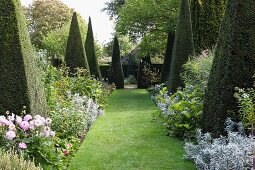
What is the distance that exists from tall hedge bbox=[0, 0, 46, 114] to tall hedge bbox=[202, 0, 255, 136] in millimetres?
3207

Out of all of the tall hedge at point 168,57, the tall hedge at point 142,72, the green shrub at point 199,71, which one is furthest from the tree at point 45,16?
the green shrub at point 199,71

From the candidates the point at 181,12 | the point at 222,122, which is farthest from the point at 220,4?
the point at 222,122

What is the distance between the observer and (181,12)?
1417 cm

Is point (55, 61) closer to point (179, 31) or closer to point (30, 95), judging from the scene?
point (179, 31)

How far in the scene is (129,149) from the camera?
23.4ft

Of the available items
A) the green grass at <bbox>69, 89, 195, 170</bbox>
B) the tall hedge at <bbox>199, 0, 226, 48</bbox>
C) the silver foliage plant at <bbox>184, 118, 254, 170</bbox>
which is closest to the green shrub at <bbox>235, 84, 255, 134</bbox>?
the silver foliage plant at <bbox>184, 118, 254, 170</bbox>

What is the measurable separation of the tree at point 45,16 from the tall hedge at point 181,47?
32463 mm

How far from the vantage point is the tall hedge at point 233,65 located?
6.26 m

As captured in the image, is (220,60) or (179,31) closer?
(220,60)

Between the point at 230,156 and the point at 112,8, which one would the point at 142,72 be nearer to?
the point at 112,8

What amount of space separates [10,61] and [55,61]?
82.1ft

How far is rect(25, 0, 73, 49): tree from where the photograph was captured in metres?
45.1

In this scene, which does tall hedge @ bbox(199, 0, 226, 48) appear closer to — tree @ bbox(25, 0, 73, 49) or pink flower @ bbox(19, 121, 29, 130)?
pink flower @ bbox(19, 121, 29, 130)

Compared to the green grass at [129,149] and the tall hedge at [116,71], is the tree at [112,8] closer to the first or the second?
the tall hedge at [116,71]
